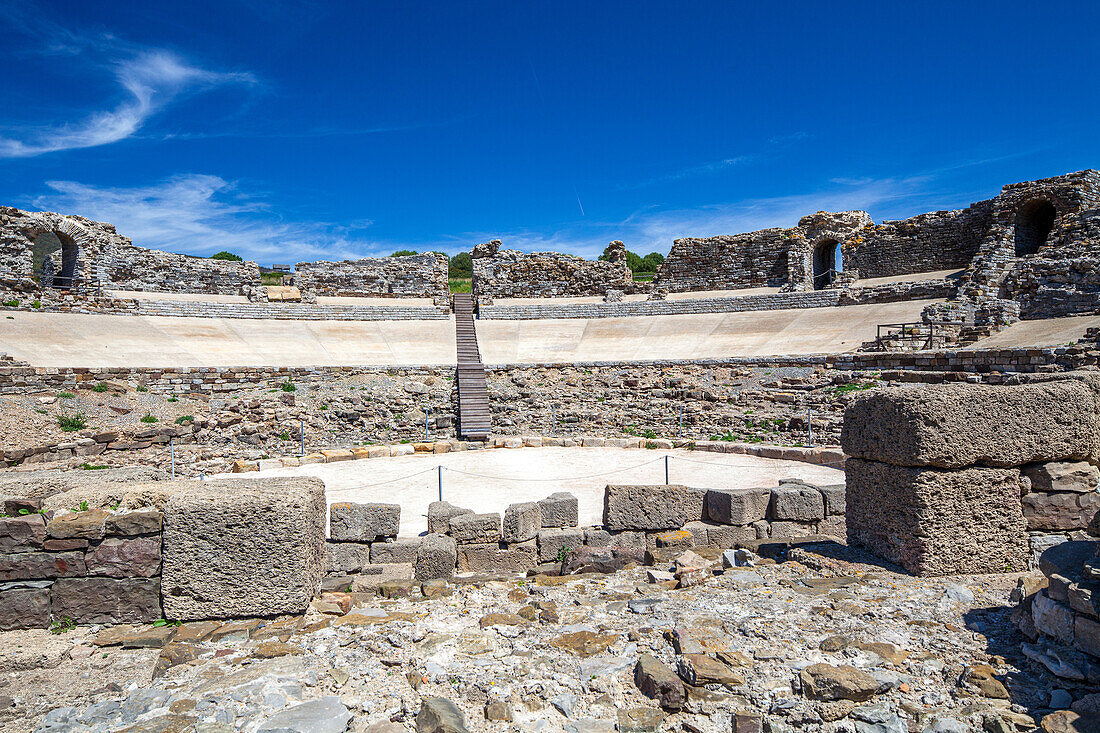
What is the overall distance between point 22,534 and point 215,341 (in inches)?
749

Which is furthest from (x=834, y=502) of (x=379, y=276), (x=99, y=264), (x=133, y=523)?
(x=99, y=264)

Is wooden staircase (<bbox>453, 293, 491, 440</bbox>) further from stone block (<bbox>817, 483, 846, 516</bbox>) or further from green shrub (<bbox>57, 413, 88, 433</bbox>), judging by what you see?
stone block (<bbox>817, 483, 846, 516</bbox>)

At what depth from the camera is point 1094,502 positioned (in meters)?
5.46

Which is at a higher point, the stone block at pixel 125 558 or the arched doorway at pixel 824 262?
the arched doorway at pixel 824 262

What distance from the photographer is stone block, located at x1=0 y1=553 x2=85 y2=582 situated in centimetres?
498

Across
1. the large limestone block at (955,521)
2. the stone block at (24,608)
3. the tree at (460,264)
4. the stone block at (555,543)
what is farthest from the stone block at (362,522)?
the tree at (460,264)

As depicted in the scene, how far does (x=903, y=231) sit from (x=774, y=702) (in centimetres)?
3026

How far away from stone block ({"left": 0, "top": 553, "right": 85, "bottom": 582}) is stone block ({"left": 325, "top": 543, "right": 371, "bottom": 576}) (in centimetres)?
238

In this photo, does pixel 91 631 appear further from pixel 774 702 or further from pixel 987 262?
pixel 987 262

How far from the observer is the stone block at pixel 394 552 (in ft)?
23.1

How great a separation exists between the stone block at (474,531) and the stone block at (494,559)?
0.28 ft

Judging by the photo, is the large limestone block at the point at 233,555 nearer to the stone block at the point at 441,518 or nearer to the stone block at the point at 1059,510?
the stone block at the point at 441,518

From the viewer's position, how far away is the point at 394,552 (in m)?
7.05

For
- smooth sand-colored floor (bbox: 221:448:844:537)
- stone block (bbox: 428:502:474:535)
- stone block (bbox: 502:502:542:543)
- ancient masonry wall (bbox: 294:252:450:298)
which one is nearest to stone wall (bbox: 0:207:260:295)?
ancient masonry wall (bbox: 294:252:450:298)
